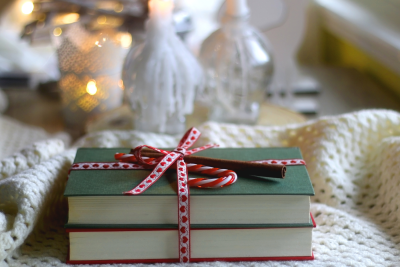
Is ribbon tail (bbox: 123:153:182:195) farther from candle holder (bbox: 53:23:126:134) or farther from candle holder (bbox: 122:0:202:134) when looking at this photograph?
candle holder (bbox: 53:23:126:134)

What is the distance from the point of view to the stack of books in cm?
53

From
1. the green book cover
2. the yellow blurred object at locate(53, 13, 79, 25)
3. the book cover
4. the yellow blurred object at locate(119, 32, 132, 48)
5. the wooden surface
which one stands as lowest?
the book cover

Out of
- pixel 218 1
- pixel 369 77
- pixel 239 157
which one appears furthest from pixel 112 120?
pixel 218 1

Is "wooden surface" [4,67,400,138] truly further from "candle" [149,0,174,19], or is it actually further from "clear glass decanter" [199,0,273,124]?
"candle" [149,0,174,19]

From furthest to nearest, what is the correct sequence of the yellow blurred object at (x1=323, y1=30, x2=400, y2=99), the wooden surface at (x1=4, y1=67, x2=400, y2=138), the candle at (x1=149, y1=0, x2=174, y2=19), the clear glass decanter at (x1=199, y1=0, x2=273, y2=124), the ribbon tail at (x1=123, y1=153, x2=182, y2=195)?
the yellow blurred object at (x1=323, y1=30, x2=400, y2=99) → the wooden surface at (x1=4, y1=67, x2=400, y2=138) → the clear glass decanter at (x1=199, y1=0, x2=273, y2=124) → the candle at (x1=149, y1=0, x2=174, y2=19) → the ribbon tail at (x1=123, y1=153, x2=182, y2=195)

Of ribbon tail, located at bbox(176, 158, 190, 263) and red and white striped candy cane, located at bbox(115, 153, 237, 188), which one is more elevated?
red and white striped candy cane, located at bbox(115, 153, 237, 188)

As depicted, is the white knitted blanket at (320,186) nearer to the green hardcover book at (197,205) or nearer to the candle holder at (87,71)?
the green hardcover book at (197,205)

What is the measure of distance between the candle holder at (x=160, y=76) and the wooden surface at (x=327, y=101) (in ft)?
0.88

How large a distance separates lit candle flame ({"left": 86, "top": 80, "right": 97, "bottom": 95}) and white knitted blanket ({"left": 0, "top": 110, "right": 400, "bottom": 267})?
13.4 inches

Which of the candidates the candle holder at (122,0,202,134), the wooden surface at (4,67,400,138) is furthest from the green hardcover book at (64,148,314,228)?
the wooden surface at (4,67,400,138)

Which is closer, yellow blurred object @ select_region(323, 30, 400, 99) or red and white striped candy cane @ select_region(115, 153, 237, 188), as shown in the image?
red and white striped candy cane @ select_region(115, 153, 237, 188)

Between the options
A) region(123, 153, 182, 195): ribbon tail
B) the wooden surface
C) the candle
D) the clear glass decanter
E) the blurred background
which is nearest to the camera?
region(123, 153, 182, 195): ribbon tail

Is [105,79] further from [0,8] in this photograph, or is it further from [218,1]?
[0,8]

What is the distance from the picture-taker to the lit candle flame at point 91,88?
1.10 meters
